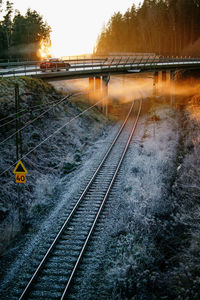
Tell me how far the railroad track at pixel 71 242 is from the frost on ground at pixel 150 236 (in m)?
0.54

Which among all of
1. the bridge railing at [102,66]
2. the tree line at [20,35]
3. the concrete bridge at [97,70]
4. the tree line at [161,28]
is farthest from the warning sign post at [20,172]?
the tree line at [161,28]

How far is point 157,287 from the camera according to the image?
9609 mm

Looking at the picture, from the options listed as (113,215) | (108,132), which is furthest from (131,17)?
(113,215)

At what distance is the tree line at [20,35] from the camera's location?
6091 cm

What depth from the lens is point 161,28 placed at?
296 ft

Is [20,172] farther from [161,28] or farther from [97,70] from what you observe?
[161,28]

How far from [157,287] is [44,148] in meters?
13.6

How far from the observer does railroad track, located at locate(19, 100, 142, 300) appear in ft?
32.1

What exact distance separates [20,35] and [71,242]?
65999mm

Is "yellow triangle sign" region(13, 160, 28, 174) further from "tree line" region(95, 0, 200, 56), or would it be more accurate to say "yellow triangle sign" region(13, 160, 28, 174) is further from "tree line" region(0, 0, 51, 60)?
"tree line" region(95, 0, 200, 56)

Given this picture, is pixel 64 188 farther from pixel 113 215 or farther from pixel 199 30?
pixel 199 30

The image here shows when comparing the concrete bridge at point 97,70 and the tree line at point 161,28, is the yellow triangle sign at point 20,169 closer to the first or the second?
the concrete bridge at point 97,70

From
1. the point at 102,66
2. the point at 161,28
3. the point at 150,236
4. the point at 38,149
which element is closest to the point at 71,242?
the point at 150,236

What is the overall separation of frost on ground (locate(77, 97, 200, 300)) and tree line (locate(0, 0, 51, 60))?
4645 cm
